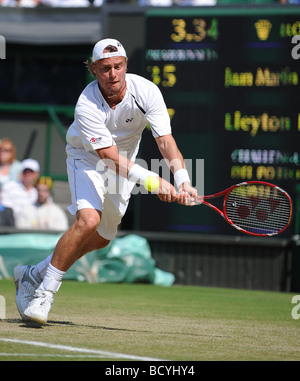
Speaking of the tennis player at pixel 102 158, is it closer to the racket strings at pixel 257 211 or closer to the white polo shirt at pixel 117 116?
the white polo shirt at pixel 117 116

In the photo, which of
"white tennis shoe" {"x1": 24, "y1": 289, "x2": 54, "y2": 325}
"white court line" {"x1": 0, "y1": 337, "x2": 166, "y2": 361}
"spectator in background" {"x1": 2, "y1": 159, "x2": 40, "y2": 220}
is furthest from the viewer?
"spectator in background" {"x1": 2, "y1": 159, "x2": 40, "y2": 220}

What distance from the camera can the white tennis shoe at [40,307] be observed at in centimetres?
538

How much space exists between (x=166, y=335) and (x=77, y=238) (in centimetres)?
91

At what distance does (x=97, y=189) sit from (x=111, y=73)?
823 mm

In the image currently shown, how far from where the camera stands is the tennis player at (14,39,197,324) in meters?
5.56

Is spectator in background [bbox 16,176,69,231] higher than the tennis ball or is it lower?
lower

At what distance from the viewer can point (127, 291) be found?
9.12 meters

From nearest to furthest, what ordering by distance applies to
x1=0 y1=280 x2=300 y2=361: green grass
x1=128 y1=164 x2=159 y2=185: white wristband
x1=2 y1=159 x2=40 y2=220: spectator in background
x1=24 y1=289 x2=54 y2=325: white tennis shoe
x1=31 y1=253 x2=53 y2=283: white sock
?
x1=0 y1=280 x2=300 y2=361: green grass
x1=24 y1=289 x2=54 y2=325: white tennis shoe
x1=128 y1=164 x2=159 y2=185: white wristband
x1=31 y1=253 x2=53 y2=283: white sock
x1=2 y1=159 x2=40 y2=220: spectator in background

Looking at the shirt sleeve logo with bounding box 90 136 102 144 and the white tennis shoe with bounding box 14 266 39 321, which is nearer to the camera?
the shirt sleeve logo with bounding box 90 136 102 144

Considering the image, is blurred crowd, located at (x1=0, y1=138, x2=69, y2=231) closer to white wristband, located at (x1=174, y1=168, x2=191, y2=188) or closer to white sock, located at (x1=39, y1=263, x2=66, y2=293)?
white sock, located at (x1=39, y1=263, x2=66, y2=293)

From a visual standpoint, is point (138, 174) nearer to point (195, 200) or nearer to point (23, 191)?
point (195, 200)

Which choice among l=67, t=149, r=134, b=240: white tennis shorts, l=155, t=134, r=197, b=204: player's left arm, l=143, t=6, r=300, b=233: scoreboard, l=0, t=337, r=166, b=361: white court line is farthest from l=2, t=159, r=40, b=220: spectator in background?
l=0, t=337, r=166, b=361: white court line
